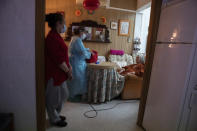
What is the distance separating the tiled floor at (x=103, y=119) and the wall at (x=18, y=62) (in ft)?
1.87

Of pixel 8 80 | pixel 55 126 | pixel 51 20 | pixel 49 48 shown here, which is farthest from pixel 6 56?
pixel 55 126

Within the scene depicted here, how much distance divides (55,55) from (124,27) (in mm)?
3701

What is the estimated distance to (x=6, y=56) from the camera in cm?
109

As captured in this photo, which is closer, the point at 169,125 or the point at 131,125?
the point at 169,125

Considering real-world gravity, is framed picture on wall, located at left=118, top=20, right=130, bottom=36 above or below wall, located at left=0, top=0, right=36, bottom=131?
above

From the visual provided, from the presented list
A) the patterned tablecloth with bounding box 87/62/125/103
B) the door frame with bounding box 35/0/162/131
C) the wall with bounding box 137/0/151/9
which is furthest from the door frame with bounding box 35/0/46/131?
the wall with bounding box 137/0/151/9

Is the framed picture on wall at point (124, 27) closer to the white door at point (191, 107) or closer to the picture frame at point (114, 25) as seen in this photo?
the picture frame at point (114, 25)

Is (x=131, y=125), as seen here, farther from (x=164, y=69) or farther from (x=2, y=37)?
(x=2, y=37)

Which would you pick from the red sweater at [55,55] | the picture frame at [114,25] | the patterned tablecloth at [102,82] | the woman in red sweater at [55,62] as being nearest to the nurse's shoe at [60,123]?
the woman in red sweater at [55,62]

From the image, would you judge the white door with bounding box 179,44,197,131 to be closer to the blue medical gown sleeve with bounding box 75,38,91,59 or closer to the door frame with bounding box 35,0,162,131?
the door frame with bounding box 35,0,162,131

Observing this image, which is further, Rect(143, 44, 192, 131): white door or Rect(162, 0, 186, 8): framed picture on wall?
Rect(162, 0, 186, 8): framed picture on wall

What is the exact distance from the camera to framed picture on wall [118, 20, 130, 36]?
4.42m

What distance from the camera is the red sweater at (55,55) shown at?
132cm

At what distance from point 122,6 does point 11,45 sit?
4212 mm
